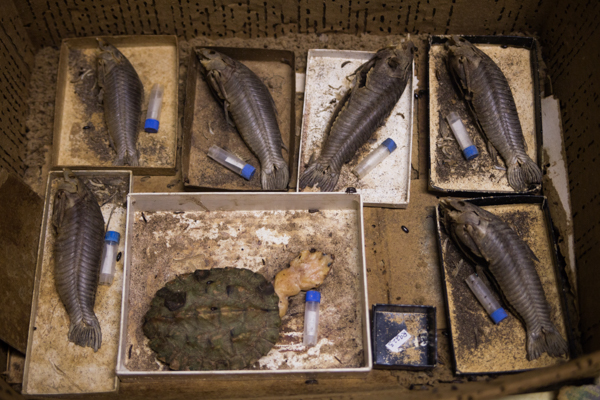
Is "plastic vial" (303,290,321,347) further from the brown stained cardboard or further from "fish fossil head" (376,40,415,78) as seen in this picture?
the brown stained cardboard

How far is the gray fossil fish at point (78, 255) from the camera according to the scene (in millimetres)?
3068

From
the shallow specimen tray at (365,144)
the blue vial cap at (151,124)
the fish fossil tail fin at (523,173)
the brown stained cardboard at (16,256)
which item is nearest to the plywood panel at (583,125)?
the fish fossil tail fin at (523,173)

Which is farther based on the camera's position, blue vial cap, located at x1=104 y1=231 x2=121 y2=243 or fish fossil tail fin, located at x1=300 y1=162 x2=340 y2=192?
fish fossil tail fin, located at x1=300 y1=162 x2=340 y2=192

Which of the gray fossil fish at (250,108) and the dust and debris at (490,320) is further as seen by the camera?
the gray fossil fish at (250,108)

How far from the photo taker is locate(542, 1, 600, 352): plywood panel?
313cm

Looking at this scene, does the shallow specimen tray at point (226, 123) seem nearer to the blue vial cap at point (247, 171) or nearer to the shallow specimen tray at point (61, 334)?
the blue vial cap at point (247, 171)

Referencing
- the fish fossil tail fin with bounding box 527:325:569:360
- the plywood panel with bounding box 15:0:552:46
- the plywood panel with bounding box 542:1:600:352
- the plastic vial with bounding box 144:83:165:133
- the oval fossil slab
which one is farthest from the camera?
the plywood panel with bounding box 15:0:552:46

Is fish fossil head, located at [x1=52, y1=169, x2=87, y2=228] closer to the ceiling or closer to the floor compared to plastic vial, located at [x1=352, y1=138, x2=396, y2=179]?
closer to the floor

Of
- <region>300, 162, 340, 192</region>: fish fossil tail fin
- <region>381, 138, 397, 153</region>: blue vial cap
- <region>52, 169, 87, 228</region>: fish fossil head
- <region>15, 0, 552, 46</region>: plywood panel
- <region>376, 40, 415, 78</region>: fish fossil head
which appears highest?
<region>15, 0, 552, 46</region>: plywood panel

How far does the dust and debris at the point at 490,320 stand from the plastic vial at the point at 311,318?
89 centimetres

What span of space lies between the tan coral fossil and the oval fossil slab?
8 centimetres

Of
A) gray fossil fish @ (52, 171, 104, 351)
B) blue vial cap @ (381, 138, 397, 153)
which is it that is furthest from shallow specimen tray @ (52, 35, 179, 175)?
blue vial cap @ (381, 138, 397, 153)

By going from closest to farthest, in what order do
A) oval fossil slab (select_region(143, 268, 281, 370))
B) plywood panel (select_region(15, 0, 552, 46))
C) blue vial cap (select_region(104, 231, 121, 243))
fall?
oval fossil slab (select_region(143, 268, 281, 370)) → blue vial cap (select_region(104, 231, 121, 243)) → plywood panel (select_region(15, 0, 552, 46))

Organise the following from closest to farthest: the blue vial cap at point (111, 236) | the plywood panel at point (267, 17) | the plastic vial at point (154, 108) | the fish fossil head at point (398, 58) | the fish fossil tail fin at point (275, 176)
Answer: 1. the blue vial cap at point (111, 236)
2. the fish fossil tail fin at point (275, 176)
3. the fish fossil head at point (398, 58)
4. the plastic vial at point (154, 108)
5. the plywood panel at point (267, 17)
